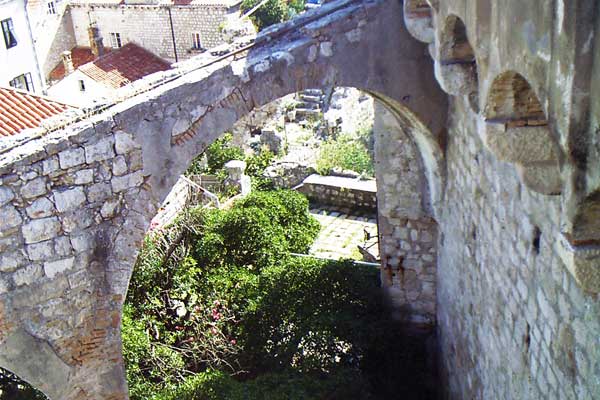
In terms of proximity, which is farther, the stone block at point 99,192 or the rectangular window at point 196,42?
the rectangular window at point 196,42

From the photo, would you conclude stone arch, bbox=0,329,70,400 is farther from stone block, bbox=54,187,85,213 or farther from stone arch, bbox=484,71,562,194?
stone arch, bbox=484,71,562,194

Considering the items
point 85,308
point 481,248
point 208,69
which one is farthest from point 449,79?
point 85,308

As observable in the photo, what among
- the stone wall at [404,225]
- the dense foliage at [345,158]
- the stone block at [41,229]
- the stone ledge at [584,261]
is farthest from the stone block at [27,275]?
the dense foliage at [345,158]

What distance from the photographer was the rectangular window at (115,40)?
30.0 meters

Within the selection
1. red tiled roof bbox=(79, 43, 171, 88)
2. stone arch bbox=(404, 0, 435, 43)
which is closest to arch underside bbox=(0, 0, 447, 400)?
stone arch bbox=(404, 0, 435, 43)

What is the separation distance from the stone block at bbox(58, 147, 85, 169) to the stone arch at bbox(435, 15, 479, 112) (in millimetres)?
2965

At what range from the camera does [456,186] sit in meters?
7.34

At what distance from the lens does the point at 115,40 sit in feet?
99.3

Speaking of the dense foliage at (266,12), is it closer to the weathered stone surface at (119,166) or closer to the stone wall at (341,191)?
the stone wall at (341,191)

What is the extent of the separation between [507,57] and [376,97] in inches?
156

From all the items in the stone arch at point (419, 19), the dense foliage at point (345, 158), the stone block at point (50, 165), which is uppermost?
the stone arch at point (419, 19)

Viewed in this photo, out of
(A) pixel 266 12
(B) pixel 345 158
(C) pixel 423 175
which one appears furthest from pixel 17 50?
(C) pixel 423 175

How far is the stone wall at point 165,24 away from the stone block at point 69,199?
2184 centimetres

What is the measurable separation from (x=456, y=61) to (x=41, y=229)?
357cm
